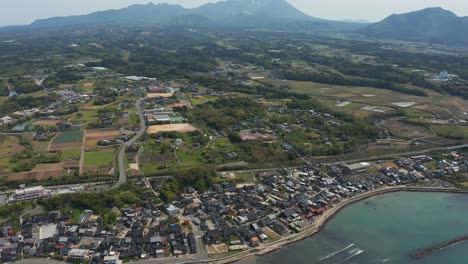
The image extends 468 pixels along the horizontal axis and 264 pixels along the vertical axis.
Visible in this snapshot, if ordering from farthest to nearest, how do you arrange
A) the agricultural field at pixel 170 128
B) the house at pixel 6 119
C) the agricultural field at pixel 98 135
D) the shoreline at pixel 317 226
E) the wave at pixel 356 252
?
1. the house at pixel 6 119
2. the agricultural field at pixel 170 128
3. the agricultural field at pixel 98 135
4. the wave at pixel 356 252
5. the shoreline at pixel 317 226

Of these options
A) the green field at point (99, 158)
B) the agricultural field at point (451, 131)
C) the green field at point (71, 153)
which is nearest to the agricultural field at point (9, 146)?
the green field at point (71, 153)

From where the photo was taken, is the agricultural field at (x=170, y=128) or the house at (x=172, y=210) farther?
the agricultural field at (x=170, y=128)

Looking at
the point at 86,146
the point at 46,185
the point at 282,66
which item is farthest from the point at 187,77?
the point at 46,185

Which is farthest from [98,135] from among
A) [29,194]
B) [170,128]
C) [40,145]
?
[29,194]

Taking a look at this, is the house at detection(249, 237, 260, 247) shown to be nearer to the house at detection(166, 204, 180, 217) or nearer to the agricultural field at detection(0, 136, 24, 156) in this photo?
the house at detection(166, 204, 180, 217)

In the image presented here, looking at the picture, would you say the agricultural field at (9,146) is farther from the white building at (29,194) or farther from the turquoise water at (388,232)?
the turquoise water at (388,232)

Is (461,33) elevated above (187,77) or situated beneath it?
elevated above

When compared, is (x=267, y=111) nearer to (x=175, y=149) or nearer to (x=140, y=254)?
(x=175, y=149)
